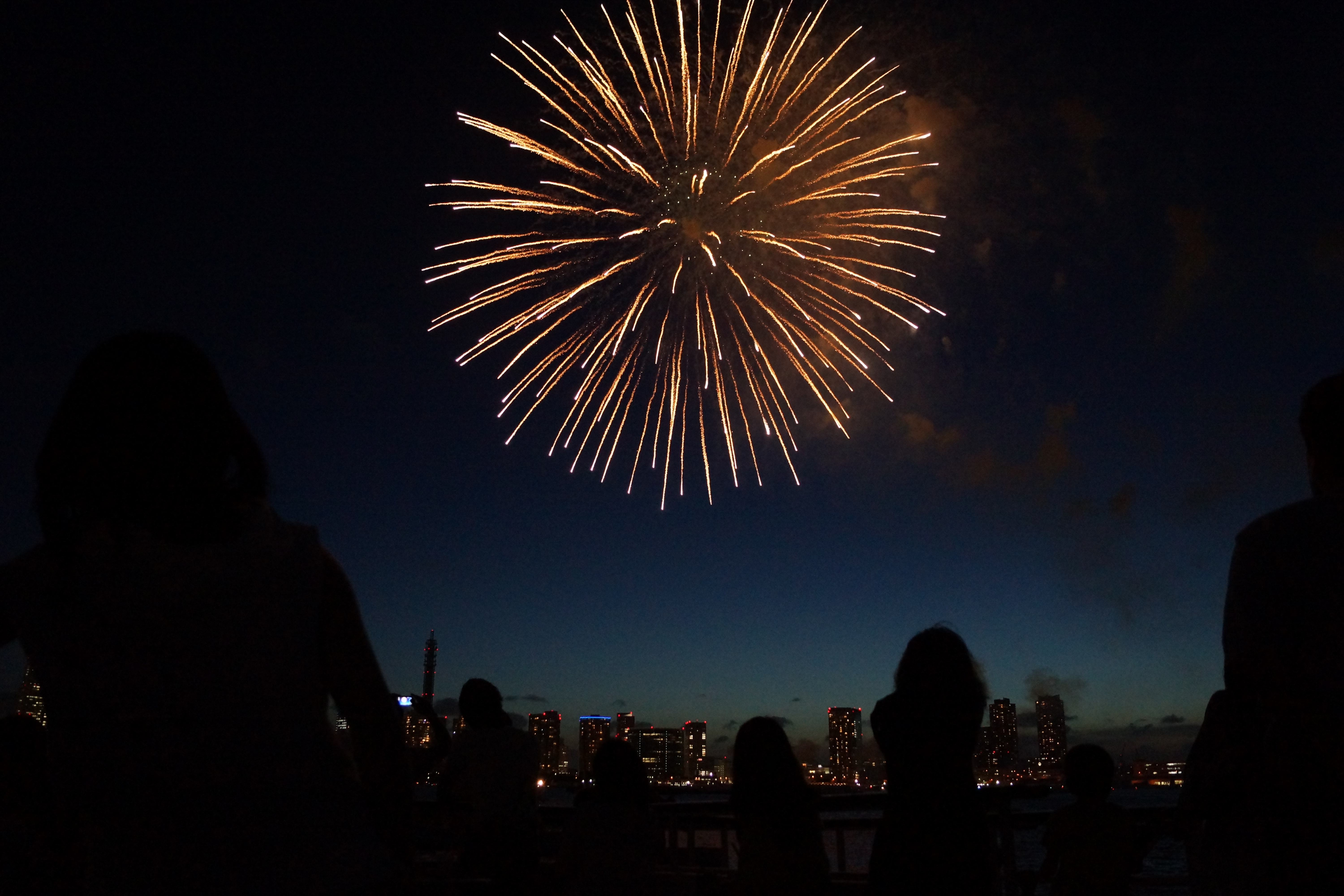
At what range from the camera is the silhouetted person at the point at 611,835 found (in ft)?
15.1

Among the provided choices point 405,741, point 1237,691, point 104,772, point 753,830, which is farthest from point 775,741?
point 104,772

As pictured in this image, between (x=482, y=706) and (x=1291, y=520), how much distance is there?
415 centimetres

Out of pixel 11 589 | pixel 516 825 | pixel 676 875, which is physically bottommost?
pixel 676 875

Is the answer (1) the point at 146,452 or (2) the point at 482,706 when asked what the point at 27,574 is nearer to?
(1) the point at 146,452

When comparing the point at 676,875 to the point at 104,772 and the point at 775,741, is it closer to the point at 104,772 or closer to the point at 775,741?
the point at 775,741

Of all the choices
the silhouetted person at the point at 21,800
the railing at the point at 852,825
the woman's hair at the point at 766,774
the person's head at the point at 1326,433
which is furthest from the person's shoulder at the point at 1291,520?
the silhouetted person at the point at 21,800

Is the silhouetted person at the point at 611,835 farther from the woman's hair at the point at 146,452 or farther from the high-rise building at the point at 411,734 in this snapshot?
Result: the woman's hair at the point at 146,452

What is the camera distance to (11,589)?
65.7 inches

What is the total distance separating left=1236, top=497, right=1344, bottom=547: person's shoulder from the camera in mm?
2395

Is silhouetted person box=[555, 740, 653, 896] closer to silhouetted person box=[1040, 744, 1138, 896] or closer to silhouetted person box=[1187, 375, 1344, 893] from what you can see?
silhouetted person box=[1040, 744, 1138, 896]

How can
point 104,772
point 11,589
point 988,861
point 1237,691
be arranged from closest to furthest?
point 104,772 → point 11,589 → point 1237,691 → point 988,861

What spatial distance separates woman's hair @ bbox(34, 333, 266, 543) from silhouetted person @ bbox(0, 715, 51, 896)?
603 millimetres

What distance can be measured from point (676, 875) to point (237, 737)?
562cm

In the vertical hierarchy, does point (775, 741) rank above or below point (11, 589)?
below
